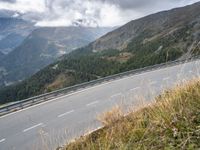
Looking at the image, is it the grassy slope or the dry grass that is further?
the dry grass

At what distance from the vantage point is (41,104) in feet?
68.7

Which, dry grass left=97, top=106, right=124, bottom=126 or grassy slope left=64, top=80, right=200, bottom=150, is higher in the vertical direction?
grassy slope left=64, top=80, right=200, bottom=150

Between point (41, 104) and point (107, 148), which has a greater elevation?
point (107, 148)

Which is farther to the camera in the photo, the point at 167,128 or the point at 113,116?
the point at 113,116

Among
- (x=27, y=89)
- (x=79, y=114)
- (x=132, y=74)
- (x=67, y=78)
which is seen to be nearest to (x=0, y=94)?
(x=27, y=89)

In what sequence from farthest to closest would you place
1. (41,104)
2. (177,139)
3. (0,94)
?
(0,94)
(41,104)
(177,139)

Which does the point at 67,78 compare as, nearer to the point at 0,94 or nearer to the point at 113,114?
the point at 0,94

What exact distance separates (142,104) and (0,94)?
19588cm

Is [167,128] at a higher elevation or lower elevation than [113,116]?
higher

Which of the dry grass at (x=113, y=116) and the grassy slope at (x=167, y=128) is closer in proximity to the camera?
the grassy slope at (x=167, y=128)

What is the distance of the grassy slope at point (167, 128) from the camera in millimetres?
3734

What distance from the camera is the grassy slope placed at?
373cm

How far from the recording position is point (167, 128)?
13.3 ft

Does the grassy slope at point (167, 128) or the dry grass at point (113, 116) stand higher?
the grassy slope at point (167, 128)
